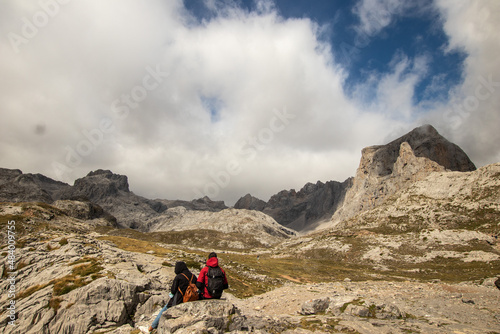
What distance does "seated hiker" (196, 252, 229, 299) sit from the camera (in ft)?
43.1

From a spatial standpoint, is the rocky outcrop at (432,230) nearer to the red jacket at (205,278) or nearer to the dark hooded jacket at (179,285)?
the red jacket at (205,278)

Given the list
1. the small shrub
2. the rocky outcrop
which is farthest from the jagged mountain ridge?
the rocky outcrop

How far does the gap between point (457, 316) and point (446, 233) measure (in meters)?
105

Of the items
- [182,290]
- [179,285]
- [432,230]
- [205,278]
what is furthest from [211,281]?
[432,230]

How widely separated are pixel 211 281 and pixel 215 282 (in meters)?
0.23

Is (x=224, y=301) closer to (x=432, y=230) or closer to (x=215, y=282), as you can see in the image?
(x=215, y=282)

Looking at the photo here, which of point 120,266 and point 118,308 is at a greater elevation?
point 120,266

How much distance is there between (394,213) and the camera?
14675 centimetres

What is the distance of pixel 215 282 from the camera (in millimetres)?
13188

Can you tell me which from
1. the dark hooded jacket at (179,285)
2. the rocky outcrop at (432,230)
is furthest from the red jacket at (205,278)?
the rocky outcrop at (432,230)

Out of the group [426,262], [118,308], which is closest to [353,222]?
[426,262]

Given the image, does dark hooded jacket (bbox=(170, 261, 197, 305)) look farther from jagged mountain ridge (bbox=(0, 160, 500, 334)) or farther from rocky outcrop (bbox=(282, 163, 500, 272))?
rocky outcrop (bbox=(282, 163, 500, 272))

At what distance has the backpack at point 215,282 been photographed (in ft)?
43.1

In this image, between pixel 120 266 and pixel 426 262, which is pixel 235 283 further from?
pixel 426 262
